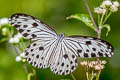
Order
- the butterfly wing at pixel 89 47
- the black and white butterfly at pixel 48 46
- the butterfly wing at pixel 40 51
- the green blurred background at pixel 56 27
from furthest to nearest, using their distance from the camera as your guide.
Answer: the green blurred background at pixel 56 27
the butterfly wing at pixel 40 51
the black and white butterfly at pixel 48 46
the butterfly wing at pixel 89 47

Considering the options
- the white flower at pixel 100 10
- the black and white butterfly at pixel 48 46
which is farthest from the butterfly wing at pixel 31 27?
the white flower at pixel 100 10

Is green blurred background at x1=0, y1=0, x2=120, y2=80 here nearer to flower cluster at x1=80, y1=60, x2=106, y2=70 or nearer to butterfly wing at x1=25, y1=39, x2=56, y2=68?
butterfly wing at x1=25, y1=39, x2=56, y2=68

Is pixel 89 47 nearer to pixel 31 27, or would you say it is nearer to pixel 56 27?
pixel 31 27

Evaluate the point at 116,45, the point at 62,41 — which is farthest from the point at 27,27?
the point at 116,45

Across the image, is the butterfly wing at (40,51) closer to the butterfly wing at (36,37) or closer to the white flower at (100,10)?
the butterfly wing at (36,37)

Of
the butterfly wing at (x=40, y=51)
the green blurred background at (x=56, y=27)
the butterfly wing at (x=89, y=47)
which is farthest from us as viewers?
the green blurred background at (x=56, y=27)

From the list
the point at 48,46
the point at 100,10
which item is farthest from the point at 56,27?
the point at 100,10

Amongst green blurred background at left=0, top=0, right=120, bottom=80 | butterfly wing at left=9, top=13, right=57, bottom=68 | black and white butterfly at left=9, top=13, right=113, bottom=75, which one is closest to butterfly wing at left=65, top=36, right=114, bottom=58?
black and white butterfly at left=9, top=13, right=113, bottom=75
